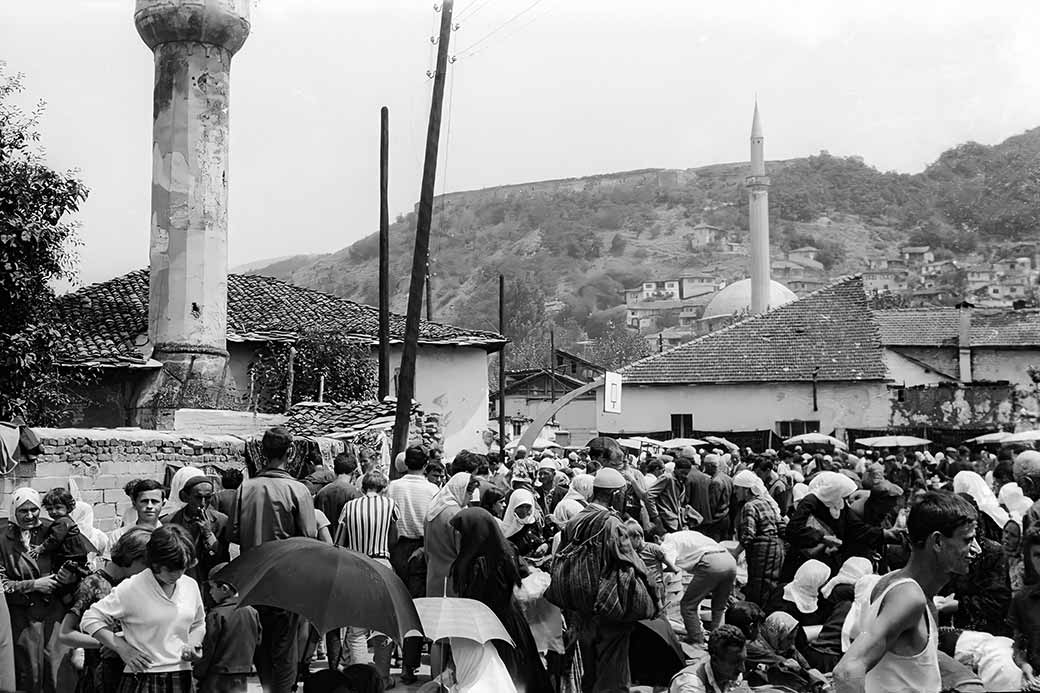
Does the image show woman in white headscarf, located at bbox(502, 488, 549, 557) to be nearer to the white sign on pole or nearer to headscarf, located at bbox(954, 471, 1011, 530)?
headscarf, located at bbox(954, 471, 1011, 530)

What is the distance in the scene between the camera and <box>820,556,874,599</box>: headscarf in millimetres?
8632

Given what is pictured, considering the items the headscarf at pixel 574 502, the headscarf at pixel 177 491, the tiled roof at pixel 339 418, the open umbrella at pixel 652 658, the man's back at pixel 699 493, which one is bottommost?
the open umbrella at pixel 652 658

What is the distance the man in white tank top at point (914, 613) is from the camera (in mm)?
4133

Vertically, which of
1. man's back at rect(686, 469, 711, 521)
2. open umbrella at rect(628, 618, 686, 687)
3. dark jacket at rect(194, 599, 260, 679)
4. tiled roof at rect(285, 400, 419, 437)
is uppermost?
tiled roof at rect(285, 400, 419, 437)

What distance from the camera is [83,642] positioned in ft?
19.1

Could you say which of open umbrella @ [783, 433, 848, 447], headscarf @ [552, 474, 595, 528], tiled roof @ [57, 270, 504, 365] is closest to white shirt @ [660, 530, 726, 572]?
headscarf @ [552, 474, 595, 528]

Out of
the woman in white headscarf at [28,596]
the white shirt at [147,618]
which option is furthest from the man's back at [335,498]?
the white shirt at [147,618]

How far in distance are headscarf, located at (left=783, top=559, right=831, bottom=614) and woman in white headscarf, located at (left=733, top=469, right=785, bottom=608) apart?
0.60 metres

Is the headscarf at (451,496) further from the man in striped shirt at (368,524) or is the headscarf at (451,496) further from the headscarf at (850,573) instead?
the headscarf at (850,573)

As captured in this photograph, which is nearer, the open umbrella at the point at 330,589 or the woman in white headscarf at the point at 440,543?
the open umbrella at the point at 330,589

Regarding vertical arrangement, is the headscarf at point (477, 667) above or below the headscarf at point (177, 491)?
below

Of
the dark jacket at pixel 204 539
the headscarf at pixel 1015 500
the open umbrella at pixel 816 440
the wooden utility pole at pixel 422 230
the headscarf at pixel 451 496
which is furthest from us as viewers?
the open umbrella at pixel 816 440

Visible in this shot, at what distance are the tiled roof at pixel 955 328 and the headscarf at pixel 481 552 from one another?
42.0 meters

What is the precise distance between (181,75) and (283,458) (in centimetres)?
2310
